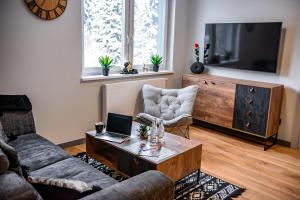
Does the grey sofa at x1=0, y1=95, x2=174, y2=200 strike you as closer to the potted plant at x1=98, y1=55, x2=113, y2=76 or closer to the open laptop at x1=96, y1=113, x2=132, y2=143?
the open laptop at x1=96, y1=113, x2=132, y2=143

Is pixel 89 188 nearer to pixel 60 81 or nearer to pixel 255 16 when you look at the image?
pixel 60 81

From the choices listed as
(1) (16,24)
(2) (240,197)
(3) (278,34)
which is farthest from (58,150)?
(3) (278,34)

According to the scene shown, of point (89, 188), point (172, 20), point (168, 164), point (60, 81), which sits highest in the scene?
point (172, 20)

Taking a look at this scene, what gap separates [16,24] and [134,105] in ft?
6.01

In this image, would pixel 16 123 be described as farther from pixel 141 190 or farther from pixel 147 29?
pixel 147 29

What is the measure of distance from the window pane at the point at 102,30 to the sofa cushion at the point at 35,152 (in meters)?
1.38

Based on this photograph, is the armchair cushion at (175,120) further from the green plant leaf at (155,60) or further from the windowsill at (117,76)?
the green plant leaf at (155,60)

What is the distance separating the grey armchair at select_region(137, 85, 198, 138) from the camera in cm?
340

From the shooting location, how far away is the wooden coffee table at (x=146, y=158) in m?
2.33

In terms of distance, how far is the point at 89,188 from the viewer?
143 cm

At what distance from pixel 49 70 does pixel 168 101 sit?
5.09ft

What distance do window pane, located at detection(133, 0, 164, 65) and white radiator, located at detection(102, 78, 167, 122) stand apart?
42 cm

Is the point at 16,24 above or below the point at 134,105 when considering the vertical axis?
above

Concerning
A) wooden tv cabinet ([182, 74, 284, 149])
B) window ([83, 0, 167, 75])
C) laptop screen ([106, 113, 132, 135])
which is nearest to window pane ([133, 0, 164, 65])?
window ([83, 0, 167, 75])
